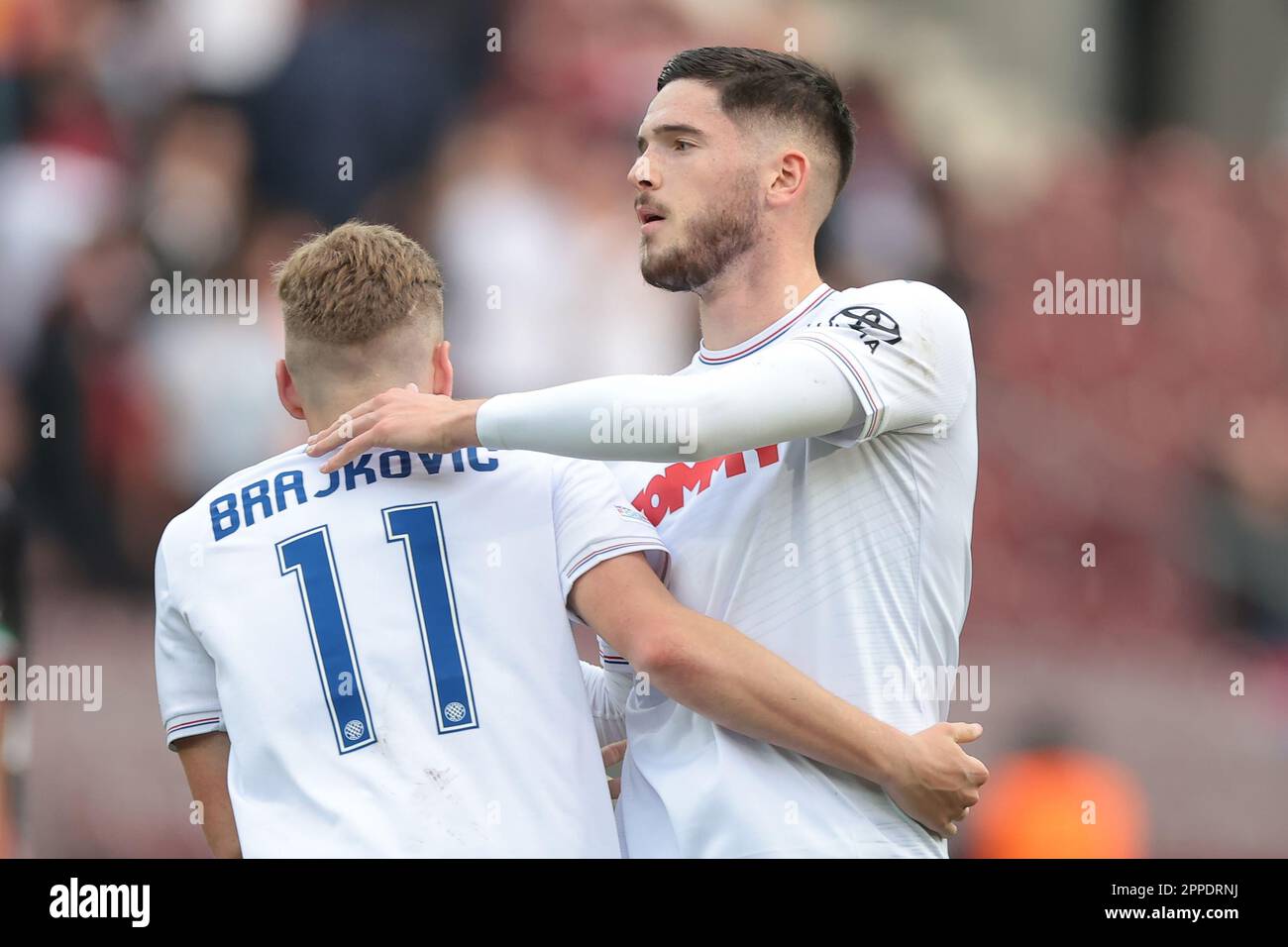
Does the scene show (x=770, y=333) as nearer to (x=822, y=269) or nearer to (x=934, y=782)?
(x=934, y=782)

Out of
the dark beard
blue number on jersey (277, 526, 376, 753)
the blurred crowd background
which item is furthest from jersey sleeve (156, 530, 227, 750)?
the blurred crowd background

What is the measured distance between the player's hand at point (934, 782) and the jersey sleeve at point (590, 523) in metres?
0.56

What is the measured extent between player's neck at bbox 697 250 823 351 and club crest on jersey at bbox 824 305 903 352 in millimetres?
309

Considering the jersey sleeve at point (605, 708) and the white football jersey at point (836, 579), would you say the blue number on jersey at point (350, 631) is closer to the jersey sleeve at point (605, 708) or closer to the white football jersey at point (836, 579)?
the white football jersey at point (836, 579)

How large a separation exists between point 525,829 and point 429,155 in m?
5.39

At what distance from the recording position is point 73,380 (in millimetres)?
6938

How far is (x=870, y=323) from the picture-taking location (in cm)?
283

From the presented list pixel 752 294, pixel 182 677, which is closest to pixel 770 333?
pixel 752 294

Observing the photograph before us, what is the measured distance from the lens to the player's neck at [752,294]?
3.18m

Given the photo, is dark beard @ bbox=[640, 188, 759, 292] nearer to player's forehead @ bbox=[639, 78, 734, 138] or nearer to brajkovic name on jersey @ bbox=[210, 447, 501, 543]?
player's forehead @ bbox=[639, 78, 734, 138]

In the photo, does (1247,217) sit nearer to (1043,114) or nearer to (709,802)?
(1043,114)

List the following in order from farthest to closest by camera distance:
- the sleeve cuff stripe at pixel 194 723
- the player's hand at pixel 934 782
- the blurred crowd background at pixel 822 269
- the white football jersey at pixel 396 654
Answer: the blurred crowd background at pixel 822 269 → the sleeve cuff stripe at pixel 194 723 → the player's hand at pixel 934 782 → the white football jersey at pixel 396 654

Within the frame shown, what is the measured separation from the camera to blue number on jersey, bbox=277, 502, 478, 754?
8.43 ft

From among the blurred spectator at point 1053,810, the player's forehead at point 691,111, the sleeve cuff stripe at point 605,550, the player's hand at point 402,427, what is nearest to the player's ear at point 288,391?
the player's hand at point 402,427
